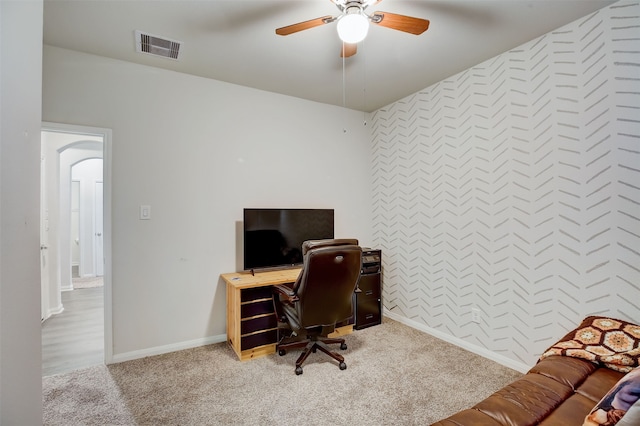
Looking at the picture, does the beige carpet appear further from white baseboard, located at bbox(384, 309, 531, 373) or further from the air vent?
the air vent

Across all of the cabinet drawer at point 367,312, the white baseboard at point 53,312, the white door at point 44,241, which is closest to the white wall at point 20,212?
the cabinet drawer at point 367,312

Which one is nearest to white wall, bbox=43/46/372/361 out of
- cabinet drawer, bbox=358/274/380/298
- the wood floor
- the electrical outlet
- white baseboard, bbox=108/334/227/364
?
white baseboard, bbox=108/334/227/364

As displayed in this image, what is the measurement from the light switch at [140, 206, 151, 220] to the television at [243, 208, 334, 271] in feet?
2.88

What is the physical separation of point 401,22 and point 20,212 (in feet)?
6.53

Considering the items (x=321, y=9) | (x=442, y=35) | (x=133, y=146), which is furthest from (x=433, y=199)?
(x=133, y=146)

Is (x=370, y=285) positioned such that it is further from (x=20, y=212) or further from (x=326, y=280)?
(x=20, y=212)

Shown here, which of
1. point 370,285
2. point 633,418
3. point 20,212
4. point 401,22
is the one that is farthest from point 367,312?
point 20,212

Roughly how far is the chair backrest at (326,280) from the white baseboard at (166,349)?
4.05ft

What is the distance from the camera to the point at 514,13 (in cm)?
208

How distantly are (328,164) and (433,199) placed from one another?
1.37 m

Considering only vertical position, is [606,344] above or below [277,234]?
below

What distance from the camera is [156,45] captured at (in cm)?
245

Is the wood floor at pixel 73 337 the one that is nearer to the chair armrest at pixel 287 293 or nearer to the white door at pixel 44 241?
the white door at pixel 44 241

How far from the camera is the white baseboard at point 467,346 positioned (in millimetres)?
2514
